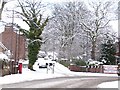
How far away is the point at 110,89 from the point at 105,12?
1884 inches

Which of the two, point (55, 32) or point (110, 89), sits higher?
point (55, 32)

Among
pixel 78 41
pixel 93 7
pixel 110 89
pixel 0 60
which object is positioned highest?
pixel 93 7

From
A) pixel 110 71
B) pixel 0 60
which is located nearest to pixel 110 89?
pixel 0 60

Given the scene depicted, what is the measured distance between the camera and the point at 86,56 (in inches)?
3428

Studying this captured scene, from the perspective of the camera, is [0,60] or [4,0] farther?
[4,0]

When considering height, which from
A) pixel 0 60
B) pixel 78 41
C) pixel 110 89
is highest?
pixel 78 41

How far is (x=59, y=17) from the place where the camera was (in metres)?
→ 72.6

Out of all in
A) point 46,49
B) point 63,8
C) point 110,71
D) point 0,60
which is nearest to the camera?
point 0,60

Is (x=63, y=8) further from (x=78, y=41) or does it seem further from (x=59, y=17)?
(x=78, y=41)

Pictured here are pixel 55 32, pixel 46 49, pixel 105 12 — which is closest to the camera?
pixel 105 12

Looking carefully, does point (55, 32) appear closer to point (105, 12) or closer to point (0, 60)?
point (105, 12)

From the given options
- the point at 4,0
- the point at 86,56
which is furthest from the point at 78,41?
the point at 4,0

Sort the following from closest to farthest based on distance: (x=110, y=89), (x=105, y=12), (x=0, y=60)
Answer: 1. (x=110, y=89)
2. (x=0, y=60)
3. (x=105, y=12)

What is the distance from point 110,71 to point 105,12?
649 inches
